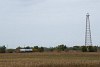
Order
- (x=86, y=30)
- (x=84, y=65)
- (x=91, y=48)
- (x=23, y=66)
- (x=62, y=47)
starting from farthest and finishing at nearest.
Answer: (x=62, y=47), (x=91, y=48), (x=86, y=30), (x=84, y=65), (x=23, y=66)

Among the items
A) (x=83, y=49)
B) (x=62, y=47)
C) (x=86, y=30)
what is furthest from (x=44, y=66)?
(x=62, y=47)

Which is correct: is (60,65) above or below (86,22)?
below

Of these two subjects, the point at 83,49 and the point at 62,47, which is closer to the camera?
the point at 83,49

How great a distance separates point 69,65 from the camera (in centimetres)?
3288

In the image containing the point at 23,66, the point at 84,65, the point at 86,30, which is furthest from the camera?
the point at 86,30

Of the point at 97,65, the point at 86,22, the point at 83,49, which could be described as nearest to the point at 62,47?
the point at 83,49

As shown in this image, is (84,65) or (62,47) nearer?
(84,65)

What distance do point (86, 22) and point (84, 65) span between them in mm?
55238

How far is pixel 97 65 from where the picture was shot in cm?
3403

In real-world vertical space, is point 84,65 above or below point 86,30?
below

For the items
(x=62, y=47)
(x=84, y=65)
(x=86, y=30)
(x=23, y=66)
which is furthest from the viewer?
(x=62, y=47)

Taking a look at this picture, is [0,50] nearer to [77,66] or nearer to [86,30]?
[86,30]

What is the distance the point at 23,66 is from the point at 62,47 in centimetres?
9928

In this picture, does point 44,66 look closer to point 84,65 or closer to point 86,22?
point 84,65
